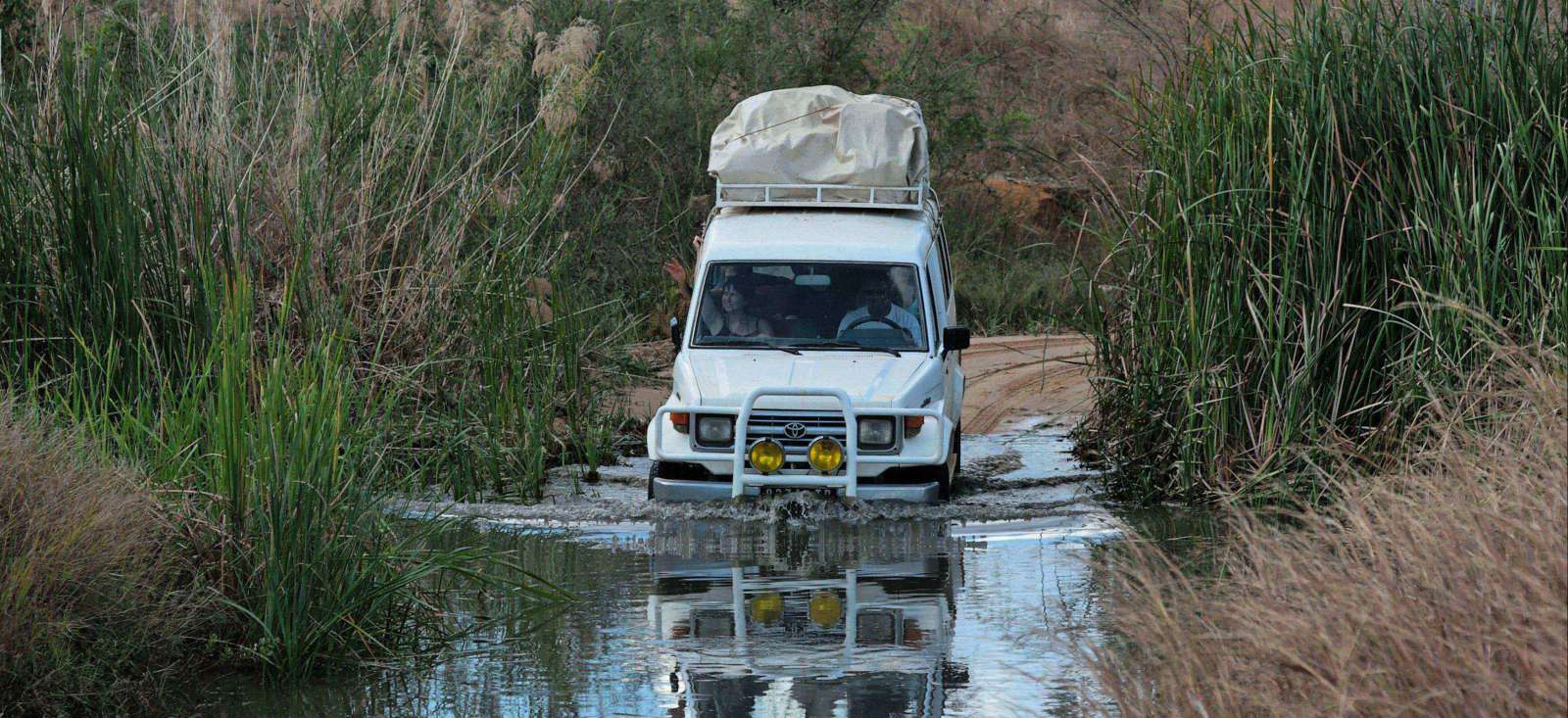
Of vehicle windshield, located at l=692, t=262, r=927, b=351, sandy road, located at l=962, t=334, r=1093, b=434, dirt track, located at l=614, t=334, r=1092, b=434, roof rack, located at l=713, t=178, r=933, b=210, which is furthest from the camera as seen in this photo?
sandy road, located at l=962, t=334, r=1093, b=434

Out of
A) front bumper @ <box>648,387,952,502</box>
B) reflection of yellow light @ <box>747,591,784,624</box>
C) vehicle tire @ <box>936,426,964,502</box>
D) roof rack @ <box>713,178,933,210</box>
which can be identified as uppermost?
roof rack @ <box>713,178,933,210</box>

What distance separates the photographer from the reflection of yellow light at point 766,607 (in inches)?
307

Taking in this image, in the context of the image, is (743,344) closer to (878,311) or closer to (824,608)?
(878,311)

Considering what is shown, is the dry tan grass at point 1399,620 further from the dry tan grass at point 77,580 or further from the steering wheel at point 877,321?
the steering wheel at point 877,321

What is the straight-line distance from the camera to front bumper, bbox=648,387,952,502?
1026 cm

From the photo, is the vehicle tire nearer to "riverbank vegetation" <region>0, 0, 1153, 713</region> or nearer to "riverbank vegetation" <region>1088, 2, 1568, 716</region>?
"riverbank vegetation" <region>1088, 2, 1568, 716</region>

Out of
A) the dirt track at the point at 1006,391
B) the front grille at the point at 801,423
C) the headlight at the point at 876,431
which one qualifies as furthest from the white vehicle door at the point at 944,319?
the dirt track at the point at 1006,391

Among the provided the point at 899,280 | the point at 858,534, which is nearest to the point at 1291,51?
the point at 899,280

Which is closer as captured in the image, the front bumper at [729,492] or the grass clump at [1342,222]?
the grass clump at [1342,222]

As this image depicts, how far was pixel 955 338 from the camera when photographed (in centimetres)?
1119

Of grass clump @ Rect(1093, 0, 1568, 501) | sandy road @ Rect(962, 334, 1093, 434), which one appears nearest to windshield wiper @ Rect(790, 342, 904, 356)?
grass clump @ Rect(1093, 0, 1568, 501)

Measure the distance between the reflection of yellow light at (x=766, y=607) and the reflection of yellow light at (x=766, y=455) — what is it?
2055 mm

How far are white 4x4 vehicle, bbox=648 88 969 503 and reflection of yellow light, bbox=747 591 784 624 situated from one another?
1.97m

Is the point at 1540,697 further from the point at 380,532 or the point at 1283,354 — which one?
the point at 1283,354
